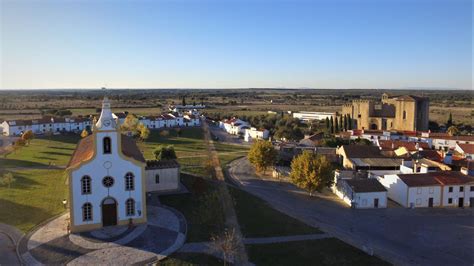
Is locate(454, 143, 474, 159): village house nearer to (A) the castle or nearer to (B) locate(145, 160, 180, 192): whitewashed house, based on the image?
(A) the castle

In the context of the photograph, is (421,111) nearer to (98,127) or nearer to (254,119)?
(254,119)

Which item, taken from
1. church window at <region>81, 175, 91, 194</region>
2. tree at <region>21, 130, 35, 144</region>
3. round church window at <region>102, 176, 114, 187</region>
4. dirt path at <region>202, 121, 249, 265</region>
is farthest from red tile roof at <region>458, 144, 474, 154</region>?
tree at <region>21, 130, 35, 144</region>

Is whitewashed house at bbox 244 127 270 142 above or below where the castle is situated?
below

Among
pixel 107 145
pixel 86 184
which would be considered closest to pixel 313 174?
pixel 107 145

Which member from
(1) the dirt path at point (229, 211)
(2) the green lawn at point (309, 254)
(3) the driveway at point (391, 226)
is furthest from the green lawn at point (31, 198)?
(3) the driveway at point (391, 226)

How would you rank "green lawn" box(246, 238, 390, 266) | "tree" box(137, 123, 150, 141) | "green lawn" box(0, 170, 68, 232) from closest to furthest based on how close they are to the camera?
"green lawn" box(246, 238, 390, 266), "green lawn" box(0, 170, 68, 232), "tree" box(137, 123, 150, 141)

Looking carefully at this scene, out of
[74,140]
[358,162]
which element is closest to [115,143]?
[358,162]
